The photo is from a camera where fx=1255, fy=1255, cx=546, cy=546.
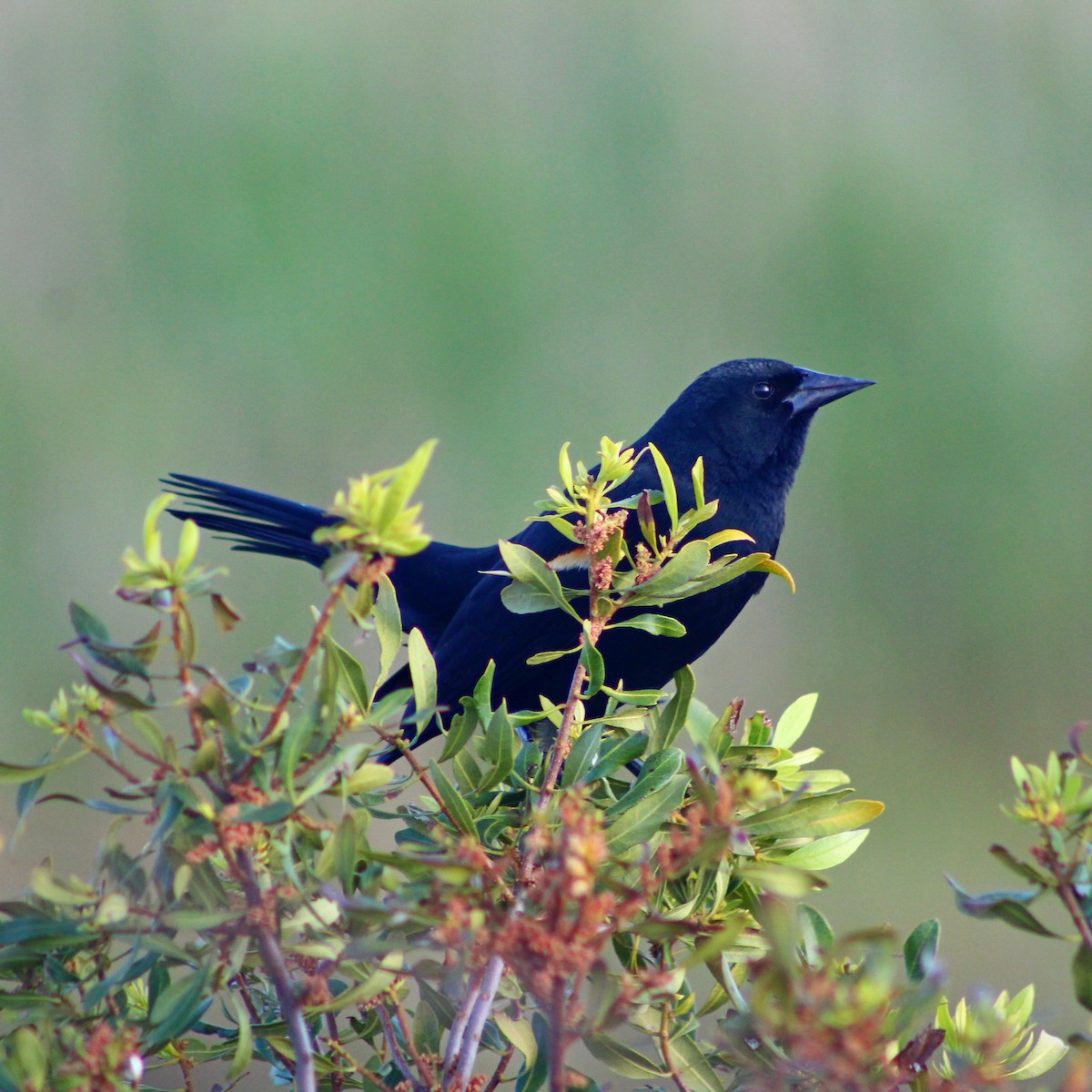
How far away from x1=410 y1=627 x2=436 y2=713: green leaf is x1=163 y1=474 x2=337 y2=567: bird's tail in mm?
1722

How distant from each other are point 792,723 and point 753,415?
1196 mm

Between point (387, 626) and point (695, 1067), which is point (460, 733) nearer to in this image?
point (387, 626)

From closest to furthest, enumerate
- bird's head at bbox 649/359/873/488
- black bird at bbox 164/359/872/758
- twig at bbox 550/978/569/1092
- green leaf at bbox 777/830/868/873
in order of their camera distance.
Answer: twig at bbox 550/978/569/1092 → green leaf at bbox 777/830/868/873 → black bird at bbox 164/359/872/758 → bird's head at bbox 649/359/873/488

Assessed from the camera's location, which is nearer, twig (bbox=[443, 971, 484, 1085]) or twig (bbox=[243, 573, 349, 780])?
twig (bbox=[243, 573, 349, 780])

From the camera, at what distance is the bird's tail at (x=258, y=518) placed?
271cm

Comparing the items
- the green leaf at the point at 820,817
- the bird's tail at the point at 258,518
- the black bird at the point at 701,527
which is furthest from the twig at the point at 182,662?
the bird's tail at the point at 258,518

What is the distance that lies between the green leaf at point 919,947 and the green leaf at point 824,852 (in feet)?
0.41

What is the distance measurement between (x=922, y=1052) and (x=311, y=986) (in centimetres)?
40

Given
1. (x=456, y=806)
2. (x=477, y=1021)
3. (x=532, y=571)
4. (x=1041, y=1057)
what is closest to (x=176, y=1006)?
(x=477, y=1021)

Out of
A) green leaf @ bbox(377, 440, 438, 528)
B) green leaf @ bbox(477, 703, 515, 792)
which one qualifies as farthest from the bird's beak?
green leaf @ bbox(377, 440, 438, 528)

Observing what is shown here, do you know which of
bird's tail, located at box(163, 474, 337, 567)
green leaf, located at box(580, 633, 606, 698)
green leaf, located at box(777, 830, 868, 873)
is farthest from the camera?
bird's tail, located at box(163, 474, 337, 567)

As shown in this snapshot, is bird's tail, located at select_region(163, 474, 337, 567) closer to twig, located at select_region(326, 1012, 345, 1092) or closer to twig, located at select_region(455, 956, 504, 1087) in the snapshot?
twig, located at select_region(326, 1012, 345, 1092)

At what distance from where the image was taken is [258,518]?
2.76 metres

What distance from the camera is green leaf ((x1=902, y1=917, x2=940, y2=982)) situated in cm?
92
